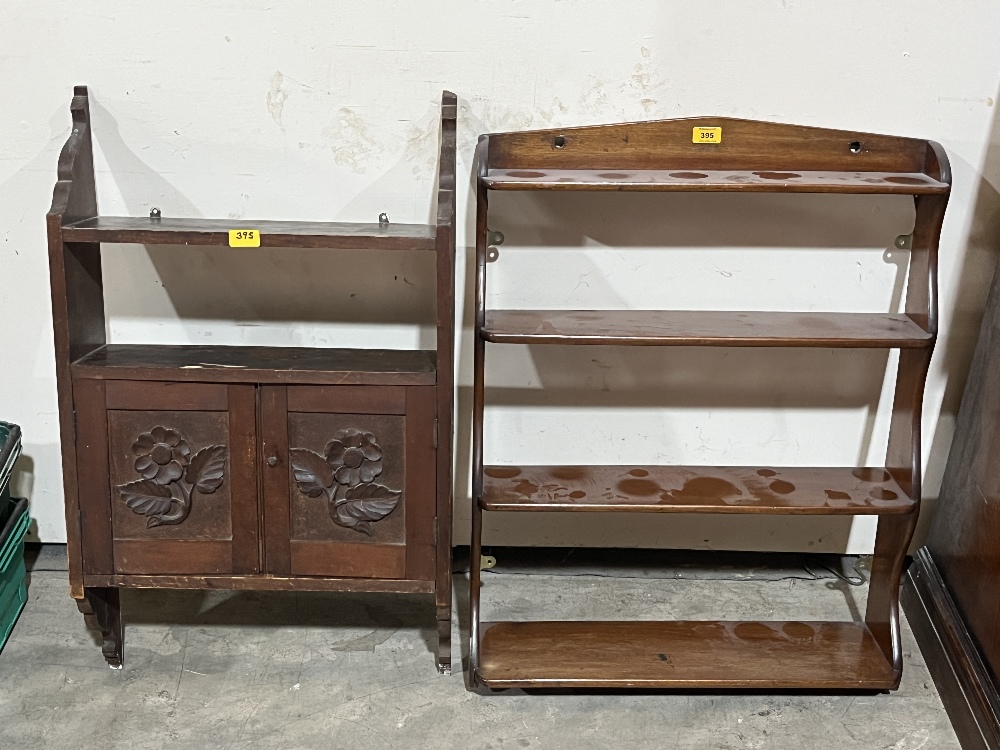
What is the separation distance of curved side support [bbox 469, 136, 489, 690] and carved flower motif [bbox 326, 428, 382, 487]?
24cm

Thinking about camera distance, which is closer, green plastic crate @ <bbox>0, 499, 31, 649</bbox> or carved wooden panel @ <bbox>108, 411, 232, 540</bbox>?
carved wooden panel @ <bbox>108, 411, 232, 540</bbox>

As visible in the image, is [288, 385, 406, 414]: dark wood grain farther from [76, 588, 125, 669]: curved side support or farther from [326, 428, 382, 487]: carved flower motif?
[76, 588, 125, 669]: curved side support

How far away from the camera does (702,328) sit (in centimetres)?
248

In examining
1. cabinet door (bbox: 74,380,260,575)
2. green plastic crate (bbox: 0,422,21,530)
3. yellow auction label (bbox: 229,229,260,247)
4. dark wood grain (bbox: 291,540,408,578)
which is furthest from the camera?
green plastic crate (bbox: 0,422,21,530)

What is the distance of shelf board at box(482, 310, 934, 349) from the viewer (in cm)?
240

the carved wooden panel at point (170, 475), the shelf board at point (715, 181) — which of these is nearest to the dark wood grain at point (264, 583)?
the carved wooden panel at point (170, 475)

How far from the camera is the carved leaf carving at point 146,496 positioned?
244 cm

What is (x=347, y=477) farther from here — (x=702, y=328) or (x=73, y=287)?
(x=702, y=328)

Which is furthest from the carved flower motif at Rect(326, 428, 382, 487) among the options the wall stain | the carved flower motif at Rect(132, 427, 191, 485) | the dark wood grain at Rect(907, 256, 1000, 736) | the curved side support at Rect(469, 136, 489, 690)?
the dark wood grain at Rect(907, 256, 1000, 736)

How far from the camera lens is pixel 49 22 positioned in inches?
99.1

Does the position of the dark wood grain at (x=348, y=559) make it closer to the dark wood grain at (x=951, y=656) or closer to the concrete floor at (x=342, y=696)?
the concrete floor at (x=342, y=696)

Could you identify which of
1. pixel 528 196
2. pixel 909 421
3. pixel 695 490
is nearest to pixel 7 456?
pixel 528 196

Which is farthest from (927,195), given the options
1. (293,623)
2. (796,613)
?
(293,623)

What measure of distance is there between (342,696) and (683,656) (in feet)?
2.84
